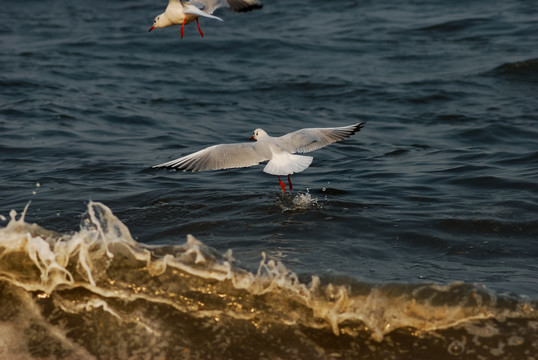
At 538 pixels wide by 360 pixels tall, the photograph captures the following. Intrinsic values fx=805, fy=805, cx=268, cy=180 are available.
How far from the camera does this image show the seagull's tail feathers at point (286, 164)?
675 centimetres

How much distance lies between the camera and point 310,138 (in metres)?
7.47

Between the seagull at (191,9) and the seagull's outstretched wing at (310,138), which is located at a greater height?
the seagull at (191,9)

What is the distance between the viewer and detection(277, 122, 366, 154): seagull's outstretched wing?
289 inches

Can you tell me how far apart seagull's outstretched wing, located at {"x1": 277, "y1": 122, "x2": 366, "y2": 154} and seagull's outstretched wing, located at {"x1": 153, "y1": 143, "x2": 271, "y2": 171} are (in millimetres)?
263

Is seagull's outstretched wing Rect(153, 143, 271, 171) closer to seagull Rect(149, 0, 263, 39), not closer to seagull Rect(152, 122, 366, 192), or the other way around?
seagull Rect(152, 122, 366, 192)

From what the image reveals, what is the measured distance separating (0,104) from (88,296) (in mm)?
6706

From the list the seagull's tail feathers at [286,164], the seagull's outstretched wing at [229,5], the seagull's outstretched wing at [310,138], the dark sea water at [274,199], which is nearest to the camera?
the dark sea water at [274,199]

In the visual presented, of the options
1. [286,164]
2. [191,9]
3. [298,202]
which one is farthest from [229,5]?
[298,202]

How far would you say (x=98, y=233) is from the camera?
497 cm

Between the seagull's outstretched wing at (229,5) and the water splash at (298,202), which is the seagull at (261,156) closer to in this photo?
the water splash at (298,202)

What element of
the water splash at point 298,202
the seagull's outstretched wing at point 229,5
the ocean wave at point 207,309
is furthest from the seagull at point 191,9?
the ocean wave at point 207,309

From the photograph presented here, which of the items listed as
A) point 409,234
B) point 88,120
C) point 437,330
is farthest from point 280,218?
point 88,120

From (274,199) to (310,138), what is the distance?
84 centimetres

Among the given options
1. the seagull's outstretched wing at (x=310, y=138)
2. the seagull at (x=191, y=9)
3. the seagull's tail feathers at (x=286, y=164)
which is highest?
the seagull at (x=191, y=9)
